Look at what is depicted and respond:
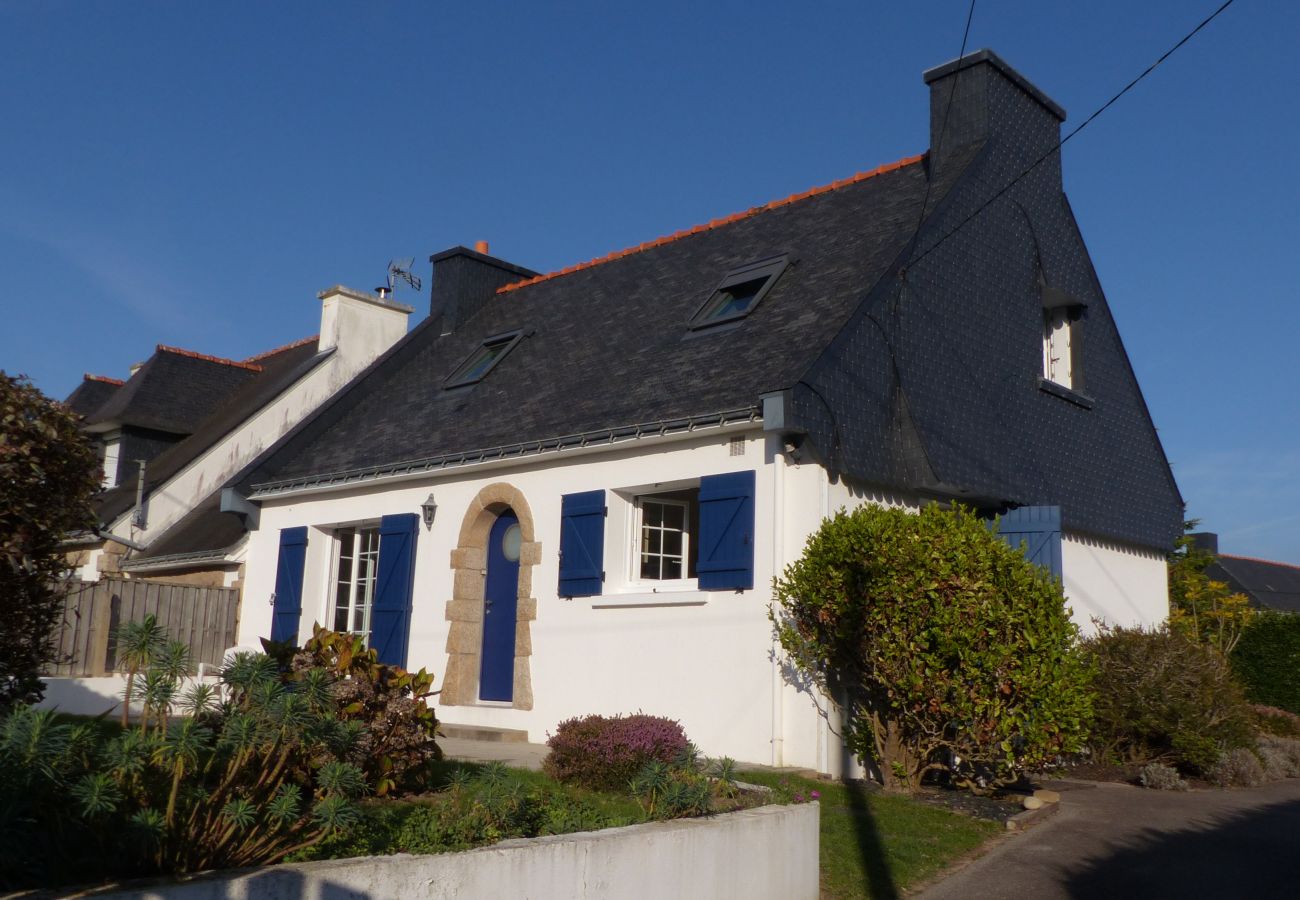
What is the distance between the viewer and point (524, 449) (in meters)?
12.0

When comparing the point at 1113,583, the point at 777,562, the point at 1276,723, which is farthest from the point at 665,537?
the point at 1276,723

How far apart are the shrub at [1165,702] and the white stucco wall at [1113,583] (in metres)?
1.64

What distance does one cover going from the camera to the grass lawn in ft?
22.1

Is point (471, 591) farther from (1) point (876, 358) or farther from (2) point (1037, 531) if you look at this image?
(2) point (1037, 531)

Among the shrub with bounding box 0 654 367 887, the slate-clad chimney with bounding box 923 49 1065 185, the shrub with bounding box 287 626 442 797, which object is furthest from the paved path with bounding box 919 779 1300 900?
the slate-clad chimney with bounding box 923 49 1065 185

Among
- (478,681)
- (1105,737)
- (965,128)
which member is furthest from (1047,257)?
(478,681)

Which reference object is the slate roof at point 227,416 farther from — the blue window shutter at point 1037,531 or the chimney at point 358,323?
the blue window shutter at point 1037,531

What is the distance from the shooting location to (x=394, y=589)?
44.6 ft

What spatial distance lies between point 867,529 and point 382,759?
13.1ft

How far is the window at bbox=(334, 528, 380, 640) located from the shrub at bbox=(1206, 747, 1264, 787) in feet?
32.3

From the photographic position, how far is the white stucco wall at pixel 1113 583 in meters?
13.1

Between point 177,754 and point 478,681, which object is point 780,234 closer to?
point 478,681

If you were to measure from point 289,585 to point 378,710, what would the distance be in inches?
327

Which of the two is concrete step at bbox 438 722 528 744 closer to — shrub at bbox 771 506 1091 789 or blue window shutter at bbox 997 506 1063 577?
shrub at bbox 771 506 1091 789
